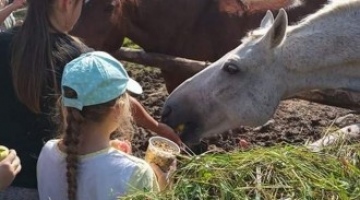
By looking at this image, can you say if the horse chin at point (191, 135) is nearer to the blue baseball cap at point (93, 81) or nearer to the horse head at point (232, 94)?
the horse head at point (232, 94)

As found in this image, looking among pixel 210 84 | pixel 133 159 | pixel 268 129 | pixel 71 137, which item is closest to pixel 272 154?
pixel 133 159

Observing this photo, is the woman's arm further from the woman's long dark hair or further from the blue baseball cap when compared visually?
the blue baseball cap

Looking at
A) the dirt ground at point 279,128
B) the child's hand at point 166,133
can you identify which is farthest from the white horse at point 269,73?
the child's hand at point 166,133

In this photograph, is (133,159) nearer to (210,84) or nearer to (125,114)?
(125,114)

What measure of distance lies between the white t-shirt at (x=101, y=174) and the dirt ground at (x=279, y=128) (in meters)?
2.56

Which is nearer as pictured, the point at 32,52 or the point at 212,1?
the point at 32,52

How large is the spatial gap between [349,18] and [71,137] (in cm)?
242

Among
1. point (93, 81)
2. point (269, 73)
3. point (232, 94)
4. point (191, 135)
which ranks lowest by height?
point (191, 135)

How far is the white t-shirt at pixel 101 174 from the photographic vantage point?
212cm

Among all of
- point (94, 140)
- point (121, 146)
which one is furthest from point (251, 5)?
point (94, 140)

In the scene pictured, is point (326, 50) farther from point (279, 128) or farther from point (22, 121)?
point (22, 121)

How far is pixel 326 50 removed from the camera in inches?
155

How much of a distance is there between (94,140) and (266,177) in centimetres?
61

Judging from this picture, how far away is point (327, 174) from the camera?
2127mm
